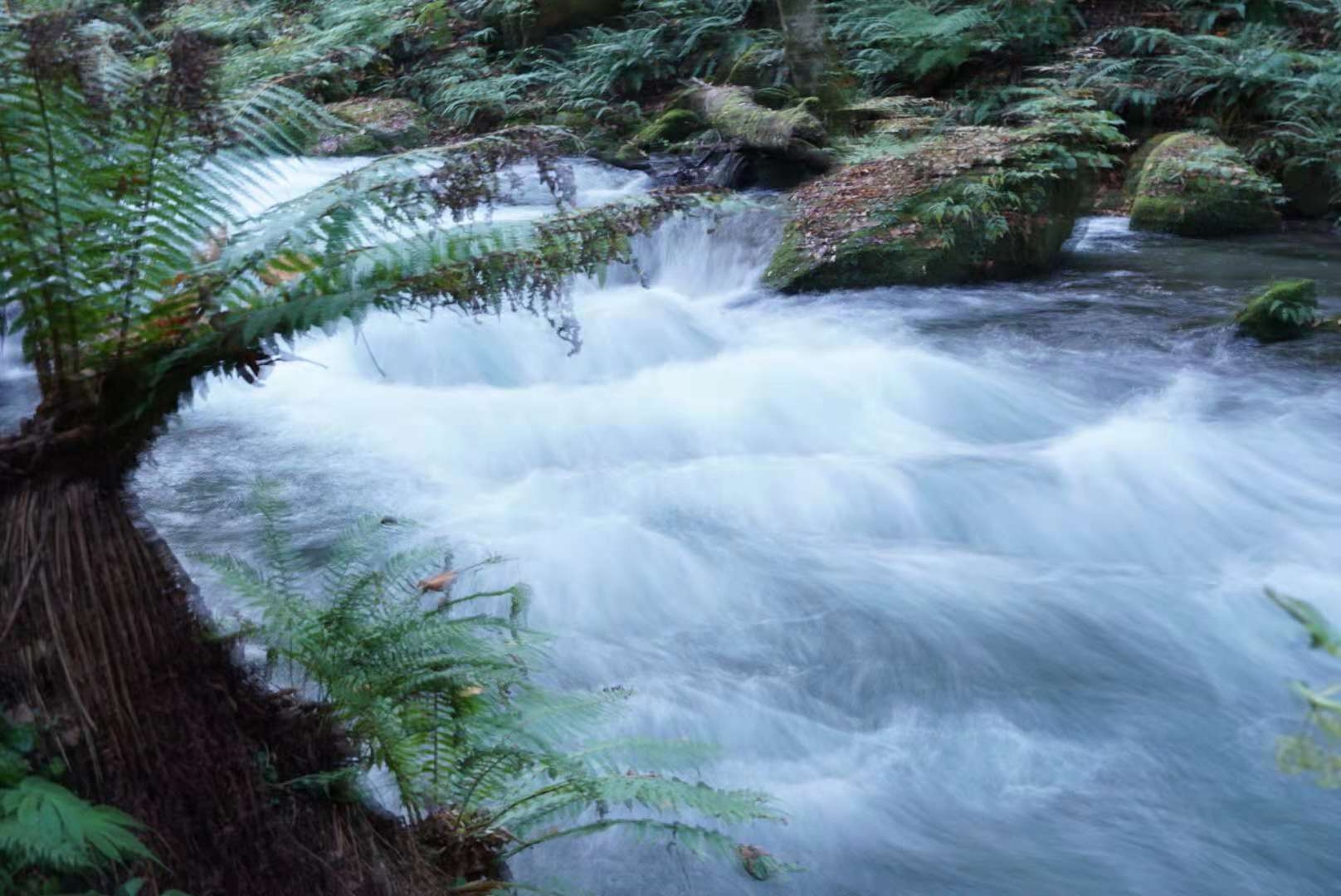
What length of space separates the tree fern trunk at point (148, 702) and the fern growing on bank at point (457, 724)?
0.19m

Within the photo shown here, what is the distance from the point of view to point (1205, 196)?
10812 mm

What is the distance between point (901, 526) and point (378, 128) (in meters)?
10.1

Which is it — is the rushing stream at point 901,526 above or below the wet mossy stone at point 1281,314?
below

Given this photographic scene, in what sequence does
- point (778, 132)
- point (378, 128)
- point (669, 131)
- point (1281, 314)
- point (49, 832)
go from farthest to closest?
point (378, 128) < point (669, 131) < point (778, 132) < point (1281, 314) < point (49, 832)

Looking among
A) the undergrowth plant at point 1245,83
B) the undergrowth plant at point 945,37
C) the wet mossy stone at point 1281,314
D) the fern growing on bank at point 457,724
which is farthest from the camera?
the undergrowth plant at point 945,37

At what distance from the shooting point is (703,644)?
474cm

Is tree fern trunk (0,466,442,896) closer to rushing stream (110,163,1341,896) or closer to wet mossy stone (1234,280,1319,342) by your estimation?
rushing stream (110,163,1341,896)

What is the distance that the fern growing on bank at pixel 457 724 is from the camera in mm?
2643

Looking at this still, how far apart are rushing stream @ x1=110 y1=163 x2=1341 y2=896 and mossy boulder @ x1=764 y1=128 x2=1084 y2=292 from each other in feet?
0.84

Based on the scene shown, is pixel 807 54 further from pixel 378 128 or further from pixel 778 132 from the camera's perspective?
pixel 378 128

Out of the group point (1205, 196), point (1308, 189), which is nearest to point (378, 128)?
point (1205, 196)

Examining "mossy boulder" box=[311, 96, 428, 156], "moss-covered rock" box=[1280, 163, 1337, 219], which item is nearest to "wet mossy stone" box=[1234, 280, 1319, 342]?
"moss-covered rock" box=[1280, 163, 1337, 219]

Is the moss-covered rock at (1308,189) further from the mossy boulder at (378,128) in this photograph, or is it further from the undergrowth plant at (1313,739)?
the undergrowth plant at (1313,739)

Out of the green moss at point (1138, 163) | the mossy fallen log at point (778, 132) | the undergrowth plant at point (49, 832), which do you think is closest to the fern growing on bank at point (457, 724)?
the undergrowth plant at point (49, 832)
